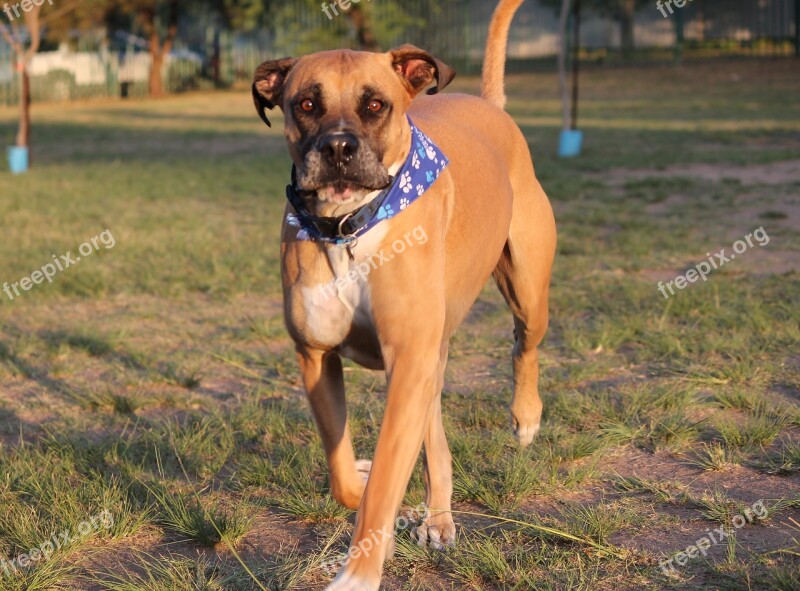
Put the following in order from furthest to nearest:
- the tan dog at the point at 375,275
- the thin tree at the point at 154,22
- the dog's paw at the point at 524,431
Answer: the thin tree at the point at 154,22, the dog's paw at the point at 524,431, the tan dog at the point at 375,275

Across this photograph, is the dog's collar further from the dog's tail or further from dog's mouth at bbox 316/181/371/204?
the dog's tail

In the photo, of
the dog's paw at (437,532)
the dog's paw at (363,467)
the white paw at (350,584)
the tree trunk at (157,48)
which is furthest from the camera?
the tree trunk at (157,48)

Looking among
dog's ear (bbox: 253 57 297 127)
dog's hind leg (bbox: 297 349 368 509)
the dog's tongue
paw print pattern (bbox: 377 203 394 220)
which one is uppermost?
dog's ear (bbox: 253 57 297 127)

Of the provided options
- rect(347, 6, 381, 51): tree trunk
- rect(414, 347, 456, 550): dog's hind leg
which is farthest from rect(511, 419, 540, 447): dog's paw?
rect(347, 6, 381, 51): tree trunk

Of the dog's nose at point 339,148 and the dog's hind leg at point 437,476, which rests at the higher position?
the dog's nose at point 339,148

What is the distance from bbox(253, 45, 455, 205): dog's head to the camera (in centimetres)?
335

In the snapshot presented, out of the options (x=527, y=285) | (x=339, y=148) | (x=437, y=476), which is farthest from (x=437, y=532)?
(x=527, y=285)

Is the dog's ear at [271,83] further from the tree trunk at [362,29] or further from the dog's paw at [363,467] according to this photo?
the tree trunk at [362,29]

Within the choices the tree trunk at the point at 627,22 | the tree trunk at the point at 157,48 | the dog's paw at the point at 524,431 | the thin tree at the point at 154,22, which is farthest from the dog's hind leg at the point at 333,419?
the tree trunk at the point at 627,22

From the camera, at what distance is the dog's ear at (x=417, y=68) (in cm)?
378

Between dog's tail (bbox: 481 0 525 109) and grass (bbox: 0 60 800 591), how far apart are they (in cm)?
140

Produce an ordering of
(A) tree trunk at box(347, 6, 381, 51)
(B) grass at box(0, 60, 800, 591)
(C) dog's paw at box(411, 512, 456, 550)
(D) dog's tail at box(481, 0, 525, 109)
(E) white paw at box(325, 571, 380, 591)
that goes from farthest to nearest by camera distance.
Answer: (A) tree trunk at box(347, 6, 381, 51), (D) dog's tail at box(481, 0, 525, 109), (C) dog's paw at box(411, 512, 456, 550), (B) grass at box(0, 60, 800, 591), (E) white paw at box(325, 571, 380, 591)

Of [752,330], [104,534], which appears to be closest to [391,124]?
[104,534]

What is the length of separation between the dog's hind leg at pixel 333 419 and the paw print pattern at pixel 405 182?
0.59 metres
